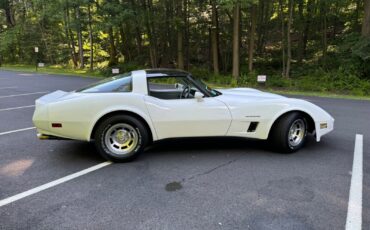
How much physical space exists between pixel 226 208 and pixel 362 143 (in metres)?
3.32

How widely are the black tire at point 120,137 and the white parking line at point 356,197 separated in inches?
100

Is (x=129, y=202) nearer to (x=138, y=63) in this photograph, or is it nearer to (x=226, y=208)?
(x=226, y=208)

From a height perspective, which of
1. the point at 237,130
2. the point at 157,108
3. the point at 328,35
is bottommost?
the point at 237,130

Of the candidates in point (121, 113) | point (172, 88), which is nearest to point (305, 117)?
point (172, 88)

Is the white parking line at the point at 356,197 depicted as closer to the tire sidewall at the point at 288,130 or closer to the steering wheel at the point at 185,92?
the tire sidewall at the point at 288,130

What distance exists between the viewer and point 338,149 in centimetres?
480

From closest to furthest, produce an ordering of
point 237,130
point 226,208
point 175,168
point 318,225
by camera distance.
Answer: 1. point 318,225
2. point 226,208
3. point 175,168
4. point 237,130

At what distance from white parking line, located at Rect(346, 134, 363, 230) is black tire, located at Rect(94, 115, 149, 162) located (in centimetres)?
254

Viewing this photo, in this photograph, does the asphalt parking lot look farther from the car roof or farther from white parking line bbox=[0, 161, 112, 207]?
the car roof

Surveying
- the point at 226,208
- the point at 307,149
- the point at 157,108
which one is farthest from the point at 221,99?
the point at 226,208

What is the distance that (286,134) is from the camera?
176 inches

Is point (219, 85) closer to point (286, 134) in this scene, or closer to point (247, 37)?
point (247, 37)

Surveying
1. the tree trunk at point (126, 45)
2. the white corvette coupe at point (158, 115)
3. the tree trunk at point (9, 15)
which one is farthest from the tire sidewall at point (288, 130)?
the tree trunk at point (9, 15)

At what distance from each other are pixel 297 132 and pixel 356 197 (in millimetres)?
1592
